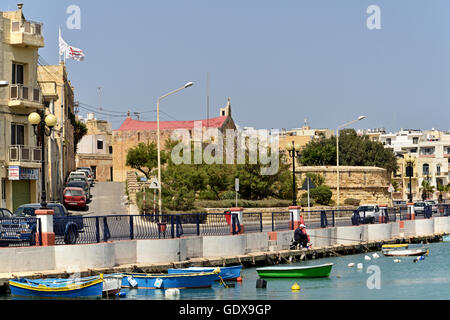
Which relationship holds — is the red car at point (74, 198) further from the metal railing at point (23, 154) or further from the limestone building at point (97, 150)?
the limestone building at point (97, 150)

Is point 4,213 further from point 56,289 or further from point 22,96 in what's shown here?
point 22,96

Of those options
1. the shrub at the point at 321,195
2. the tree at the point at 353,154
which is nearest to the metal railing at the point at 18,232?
the shrub at the point at 321,195

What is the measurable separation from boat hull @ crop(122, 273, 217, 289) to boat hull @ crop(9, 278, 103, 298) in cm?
233

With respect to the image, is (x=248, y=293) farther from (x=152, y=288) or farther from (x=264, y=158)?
(x=264, y=158)

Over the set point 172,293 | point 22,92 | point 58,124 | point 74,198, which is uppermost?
point 22,92

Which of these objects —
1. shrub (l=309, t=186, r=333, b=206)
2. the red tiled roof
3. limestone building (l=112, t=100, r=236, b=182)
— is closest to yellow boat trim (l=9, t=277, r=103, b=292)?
shrub (l=309, t=186, r=333, b=206)

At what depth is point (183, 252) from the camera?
3072 cm

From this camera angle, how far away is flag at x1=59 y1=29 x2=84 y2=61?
64375 mm

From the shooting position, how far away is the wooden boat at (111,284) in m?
24.8

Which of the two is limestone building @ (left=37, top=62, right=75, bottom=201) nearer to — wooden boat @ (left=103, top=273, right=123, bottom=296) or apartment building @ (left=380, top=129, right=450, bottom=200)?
wooden boat @ (left=103, top=273, right=123, bottom=296)

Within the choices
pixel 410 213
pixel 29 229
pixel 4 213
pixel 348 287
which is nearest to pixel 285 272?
pixel 348 287

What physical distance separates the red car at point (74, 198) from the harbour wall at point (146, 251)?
22.1m

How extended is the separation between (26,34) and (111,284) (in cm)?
2426
